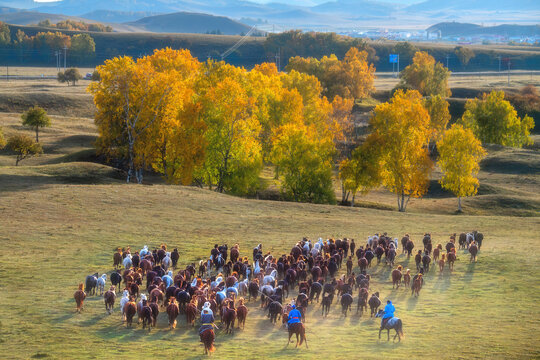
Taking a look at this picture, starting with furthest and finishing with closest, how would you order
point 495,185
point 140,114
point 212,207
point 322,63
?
point 322,63, point 495,185, point 140,114, point 212,207

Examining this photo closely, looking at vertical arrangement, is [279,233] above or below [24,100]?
below

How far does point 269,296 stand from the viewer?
28609 mm

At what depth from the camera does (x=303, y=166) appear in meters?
68.0

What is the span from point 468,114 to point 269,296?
304ft

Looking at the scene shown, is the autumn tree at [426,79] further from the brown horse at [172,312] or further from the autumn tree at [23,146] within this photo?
the brown horse at [172,312]

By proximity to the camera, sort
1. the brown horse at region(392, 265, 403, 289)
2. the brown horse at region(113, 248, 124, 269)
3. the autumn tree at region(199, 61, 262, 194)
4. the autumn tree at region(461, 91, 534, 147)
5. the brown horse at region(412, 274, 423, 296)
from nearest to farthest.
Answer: the brown horse at region(412, 274, 423, 296)
the brown horse at region(392, 265, 403, 289)
the brown horse at region(113, 248, 124, 269)
the autumn tree at region(199, 61, 262, 194)
the autumn tree at region(461, 91, 534, 147)

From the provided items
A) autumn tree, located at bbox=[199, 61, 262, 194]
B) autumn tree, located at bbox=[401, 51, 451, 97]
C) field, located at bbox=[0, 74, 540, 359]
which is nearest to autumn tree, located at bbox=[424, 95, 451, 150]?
autumn tree, located at bbox=[401, 51, 451, 97]

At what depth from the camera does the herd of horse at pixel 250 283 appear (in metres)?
25.6

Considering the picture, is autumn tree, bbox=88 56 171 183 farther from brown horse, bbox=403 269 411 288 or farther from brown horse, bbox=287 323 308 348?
brown horse, bbox=287 323 308 348

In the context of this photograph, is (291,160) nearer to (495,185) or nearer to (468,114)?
(495,185)

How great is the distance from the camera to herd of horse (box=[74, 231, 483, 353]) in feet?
84.0

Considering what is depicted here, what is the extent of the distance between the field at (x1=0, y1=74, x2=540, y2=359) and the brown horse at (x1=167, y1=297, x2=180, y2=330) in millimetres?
357

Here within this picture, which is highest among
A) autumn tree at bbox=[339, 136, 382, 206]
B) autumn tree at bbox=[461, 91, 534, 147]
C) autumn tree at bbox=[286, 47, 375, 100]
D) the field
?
autumn tree at bbox=[286, 47, 375, 100]

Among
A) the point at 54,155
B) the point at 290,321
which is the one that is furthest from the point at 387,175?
the point at 290,321
